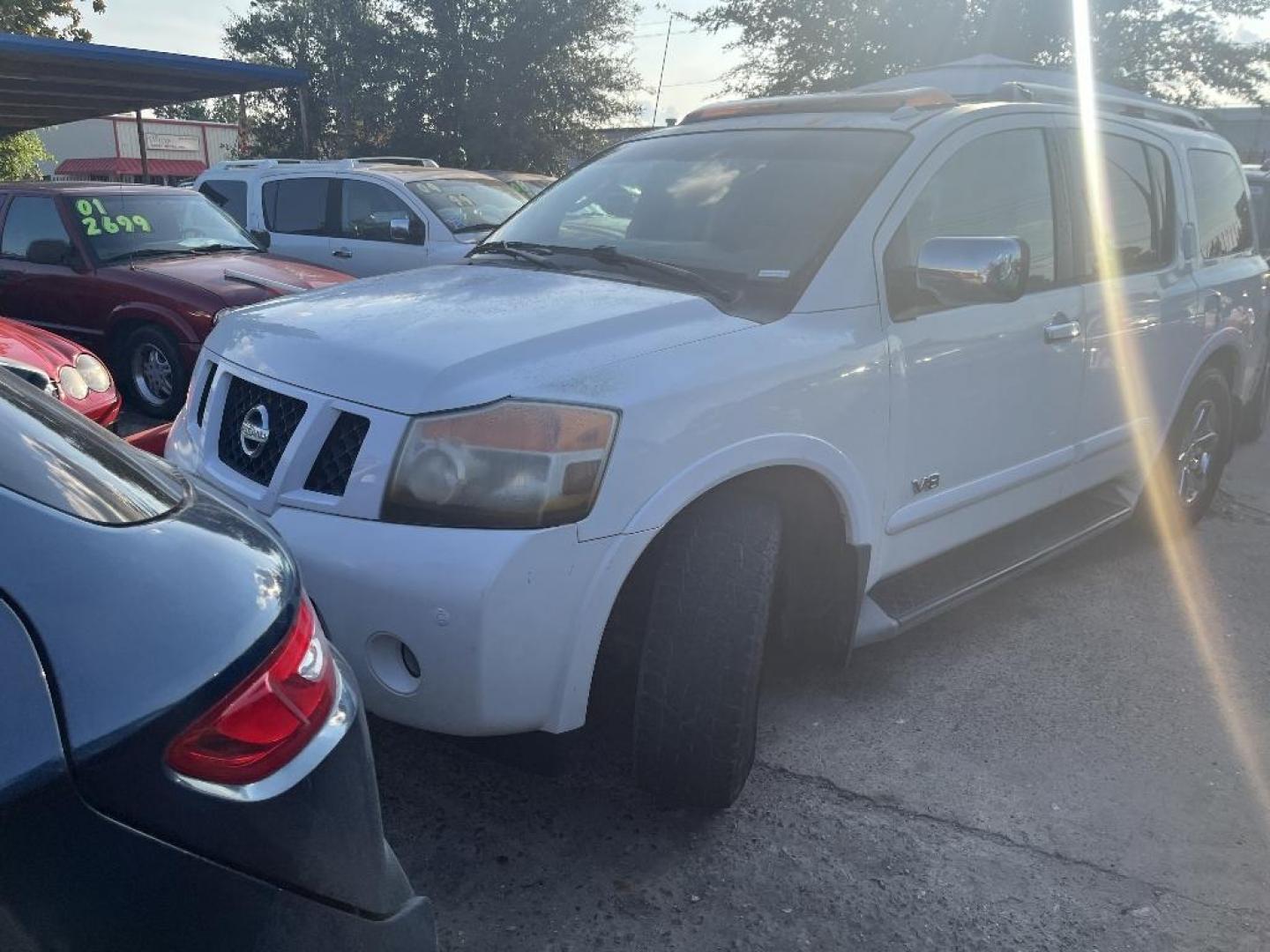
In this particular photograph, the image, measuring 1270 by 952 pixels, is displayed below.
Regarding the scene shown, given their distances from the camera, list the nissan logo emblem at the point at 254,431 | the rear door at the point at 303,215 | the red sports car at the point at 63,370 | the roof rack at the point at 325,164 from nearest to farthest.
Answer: the nissan logo emblem at the point at 254,431
the red sports car at the point at 63,370
the rear door at the point at 303,215
the roof rack at the point at 325,164

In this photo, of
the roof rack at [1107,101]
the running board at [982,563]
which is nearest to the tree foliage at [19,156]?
the roof rack at [1107,101]

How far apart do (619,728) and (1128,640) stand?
2.06m

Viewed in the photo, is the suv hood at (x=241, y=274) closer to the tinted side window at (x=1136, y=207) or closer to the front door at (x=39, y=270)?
the front door at (x=39, y=270)

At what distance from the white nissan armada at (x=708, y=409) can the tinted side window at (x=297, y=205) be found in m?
6.06

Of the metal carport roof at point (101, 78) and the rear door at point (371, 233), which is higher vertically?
the metal carport roof at point (101, 78)

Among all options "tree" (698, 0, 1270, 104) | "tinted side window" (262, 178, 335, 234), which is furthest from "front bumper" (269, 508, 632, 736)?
"tree" (698, 0, 1270, 104)

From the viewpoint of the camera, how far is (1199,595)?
460 cm

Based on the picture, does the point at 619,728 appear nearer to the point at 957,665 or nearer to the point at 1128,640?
the point at 957,665

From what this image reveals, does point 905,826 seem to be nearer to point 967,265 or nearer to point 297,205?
point 967,265

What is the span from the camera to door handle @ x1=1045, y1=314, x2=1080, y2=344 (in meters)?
3.72

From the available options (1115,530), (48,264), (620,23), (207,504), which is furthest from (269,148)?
(207,504)

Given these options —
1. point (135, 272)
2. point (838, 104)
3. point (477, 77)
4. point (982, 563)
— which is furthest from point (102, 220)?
point (477, 77)

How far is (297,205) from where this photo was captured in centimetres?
975

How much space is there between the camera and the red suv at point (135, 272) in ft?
22.5
